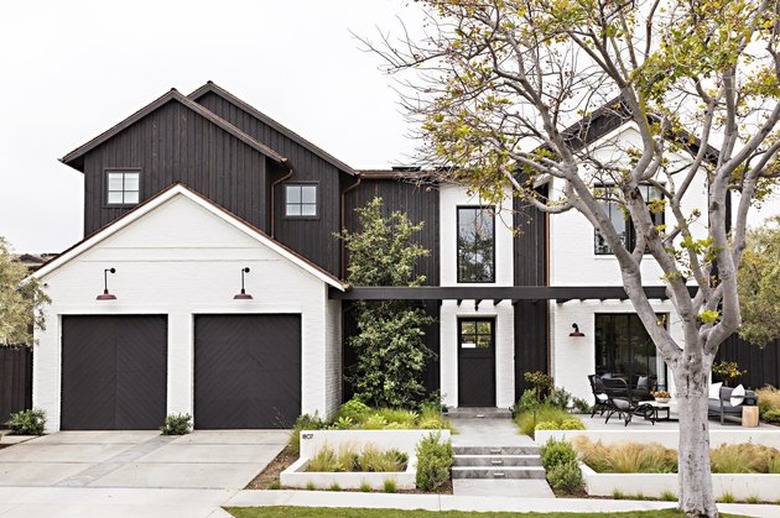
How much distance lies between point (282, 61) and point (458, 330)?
868 cm

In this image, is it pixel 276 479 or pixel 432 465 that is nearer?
pixel 432 465

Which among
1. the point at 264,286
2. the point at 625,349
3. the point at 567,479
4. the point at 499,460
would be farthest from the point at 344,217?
the point at 567,479

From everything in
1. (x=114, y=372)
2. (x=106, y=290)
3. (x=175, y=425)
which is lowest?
(x=175, y=425)

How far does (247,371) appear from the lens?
17.6 meters

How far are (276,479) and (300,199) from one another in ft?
30.7

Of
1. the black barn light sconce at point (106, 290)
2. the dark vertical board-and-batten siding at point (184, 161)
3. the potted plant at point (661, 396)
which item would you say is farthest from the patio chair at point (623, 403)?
the black barn light sconce at point (106, 290)

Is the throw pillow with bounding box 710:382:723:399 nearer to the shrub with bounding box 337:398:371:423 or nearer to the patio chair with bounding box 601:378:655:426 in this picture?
the patio chair with bounding box 601:378:655:426

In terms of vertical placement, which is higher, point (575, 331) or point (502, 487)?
point (575, 331)

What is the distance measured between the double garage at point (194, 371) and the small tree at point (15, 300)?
4.63 ft

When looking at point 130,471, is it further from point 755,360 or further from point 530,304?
point 755,360

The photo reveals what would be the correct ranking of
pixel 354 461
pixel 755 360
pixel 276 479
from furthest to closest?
pixel 755 360
pixel 354 461
pixel 276 479

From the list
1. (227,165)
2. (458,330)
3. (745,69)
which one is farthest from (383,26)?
(458,330)

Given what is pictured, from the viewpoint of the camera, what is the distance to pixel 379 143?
26703 mm

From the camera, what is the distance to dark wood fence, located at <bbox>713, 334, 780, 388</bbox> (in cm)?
1945
